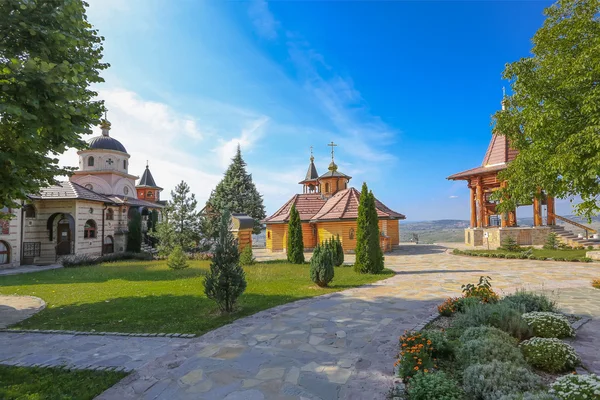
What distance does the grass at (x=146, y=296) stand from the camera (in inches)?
283

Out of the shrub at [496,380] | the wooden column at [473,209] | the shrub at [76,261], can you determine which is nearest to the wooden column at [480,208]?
the wooden column at [473,209]

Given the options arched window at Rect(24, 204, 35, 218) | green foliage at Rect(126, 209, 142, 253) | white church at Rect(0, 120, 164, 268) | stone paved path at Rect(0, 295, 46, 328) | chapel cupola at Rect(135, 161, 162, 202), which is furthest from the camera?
chapel cupola at Rect(135, 161, 162, 202)

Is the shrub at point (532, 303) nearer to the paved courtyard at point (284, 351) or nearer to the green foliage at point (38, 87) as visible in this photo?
the paved courtyard at point (284, 351)

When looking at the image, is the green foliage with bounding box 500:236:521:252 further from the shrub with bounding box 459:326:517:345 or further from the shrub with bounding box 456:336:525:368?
the shrub with bounding box 456:336:525:368

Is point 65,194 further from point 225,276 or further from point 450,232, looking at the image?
point 450,232

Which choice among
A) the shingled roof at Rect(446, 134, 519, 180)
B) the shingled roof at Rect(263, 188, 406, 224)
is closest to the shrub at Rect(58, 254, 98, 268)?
Answer: the shingled roof at Rect(263, 188, 406, 224)

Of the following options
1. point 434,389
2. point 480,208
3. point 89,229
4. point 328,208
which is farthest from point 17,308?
point 480,208

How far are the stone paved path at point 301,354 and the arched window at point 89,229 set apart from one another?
21.2m

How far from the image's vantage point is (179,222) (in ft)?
68.7

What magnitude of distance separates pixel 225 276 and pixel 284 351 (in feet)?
9.75

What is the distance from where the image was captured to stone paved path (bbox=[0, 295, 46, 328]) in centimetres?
788

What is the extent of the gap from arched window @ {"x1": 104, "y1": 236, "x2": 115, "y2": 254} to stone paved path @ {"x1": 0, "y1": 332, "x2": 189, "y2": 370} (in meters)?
21.2

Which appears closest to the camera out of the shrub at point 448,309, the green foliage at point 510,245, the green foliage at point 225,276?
the shrub at point 448,309

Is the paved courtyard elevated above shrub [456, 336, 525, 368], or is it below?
below
